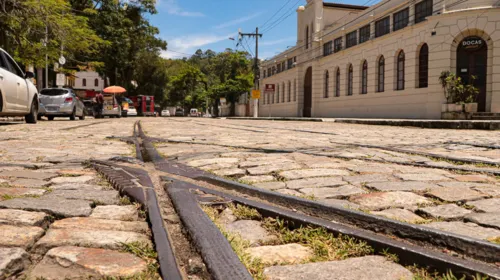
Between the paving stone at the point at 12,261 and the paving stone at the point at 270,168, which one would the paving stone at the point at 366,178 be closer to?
the paving stone at the point at 270,168

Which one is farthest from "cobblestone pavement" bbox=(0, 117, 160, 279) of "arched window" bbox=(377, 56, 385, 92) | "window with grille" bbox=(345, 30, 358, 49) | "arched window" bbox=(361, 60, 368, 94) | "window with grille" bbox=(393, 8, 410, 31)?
"window with grille" bbox=(345, 30, 358, 49)

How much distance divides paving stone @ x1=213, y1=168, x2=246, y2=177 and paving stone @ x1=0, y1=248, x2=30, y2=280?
89.9 inches

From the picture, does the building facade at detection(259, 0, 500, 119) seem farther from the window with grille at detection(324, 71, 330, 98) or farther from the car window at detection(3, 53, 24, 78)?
the car window at detection(3, 53, 24, 78)

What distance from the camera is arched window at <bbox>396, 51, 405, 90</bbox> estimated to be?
84.4 ft

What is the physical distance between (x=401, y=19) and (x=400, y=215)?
26242 millimetres

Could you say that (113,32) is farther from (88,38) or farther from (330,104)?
(330,104)

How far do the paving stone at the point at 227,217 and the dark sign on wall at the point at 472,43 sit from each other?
23.1 metres

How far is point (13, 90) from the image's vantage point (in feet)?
35.9

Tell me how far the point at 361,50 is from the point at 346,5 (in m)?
10.6

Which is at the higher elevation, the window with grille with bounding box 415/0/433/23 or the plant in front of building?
the window with grille with bounding box 415/0/433/23

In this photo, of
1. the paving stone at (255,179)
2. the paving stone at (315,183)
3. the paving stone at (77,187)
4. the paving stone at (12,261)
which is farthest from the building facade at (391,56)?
the paving stone at (12,261)

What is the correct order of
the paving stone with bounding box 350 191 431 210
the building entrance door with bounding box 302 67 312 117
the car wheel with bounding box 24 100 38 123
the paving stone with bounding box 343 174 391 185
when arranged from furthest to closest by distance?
the building entrance door with bounding box 302 67 312 117 < the car wheel with bounding box 24 100 38 123 < the paving stone with bounding box 343 174 391 185 < the paving stone with bounding box 350 191 431 210

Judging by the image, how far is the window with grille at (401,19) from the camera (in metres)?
25.4

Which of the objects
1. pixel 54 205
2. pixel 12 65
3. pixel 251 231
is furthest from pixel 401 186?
pixel 12 65
